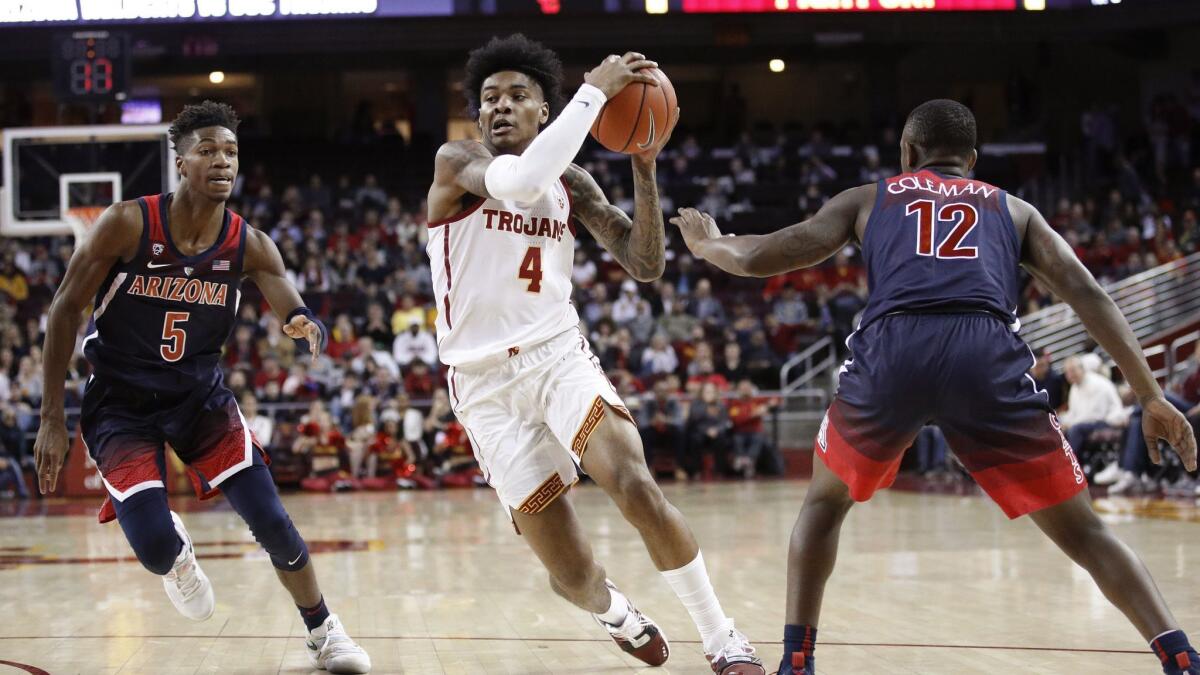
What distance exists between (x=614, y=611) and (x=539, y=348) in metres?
0.96

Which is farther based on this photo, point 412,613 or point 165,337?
point 412,613

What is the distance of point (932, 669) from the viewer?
4.68m

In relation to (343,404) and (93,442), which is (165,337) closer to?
(93,442)

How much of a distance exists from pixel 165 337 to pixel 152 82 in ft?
84.3

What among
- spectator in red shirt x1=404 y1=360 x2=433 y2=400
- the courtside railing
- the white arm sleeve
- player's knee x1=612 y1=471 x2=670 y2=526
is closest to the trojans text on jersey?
the white arm sleeve

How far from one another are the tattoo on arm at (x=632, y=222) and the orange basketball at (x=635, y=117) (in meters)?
0.16

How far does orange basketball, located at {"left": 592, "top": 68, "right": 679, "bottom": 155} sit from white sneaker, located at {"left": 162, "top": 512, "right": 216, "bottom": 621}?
6.92ft

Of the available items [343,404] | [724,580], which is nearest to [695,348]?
[343,404]

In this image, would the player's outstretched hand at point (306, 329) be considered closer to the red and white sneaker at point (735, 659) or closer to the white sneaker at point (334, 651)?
the white sneaker at point (334, 651)

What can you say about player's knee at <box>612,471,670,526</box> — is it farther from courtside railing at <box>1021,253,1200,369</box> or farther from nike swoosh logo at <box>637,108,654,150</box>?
courtside railing at <box>1021,253,1200,369</box>

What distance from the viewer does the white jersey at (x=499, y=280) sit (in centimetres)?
473

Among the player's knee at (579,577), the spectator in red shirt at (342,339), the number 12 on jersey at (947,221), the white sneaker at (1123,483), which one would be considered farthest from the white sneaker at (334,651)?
the spectator in red shirt at (342,339)

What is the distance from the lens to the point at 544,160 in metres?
4.18

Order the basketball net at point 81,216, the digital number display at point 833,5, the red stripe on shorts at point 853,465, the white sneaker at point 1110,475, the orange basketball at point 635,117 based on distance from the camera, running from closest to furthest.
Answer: the red stripe on shorts at point 853,465
the orange basketball at point 635,117
the white sneaker at point 1110,475
the basketball net at point 81,216
the digital number display at point 833,5
